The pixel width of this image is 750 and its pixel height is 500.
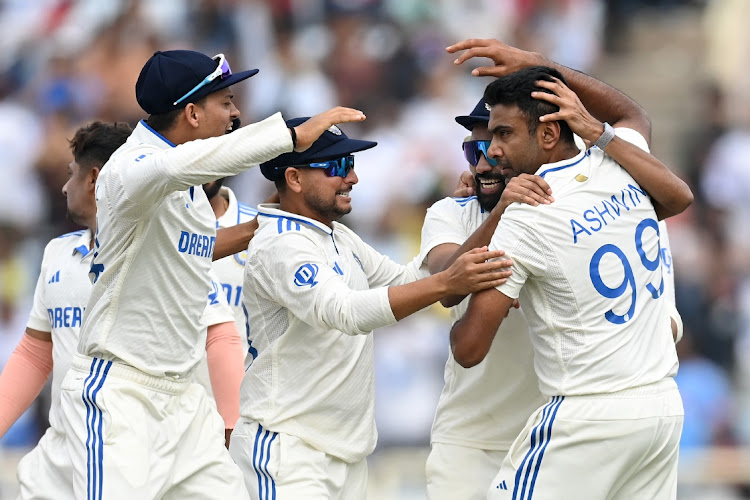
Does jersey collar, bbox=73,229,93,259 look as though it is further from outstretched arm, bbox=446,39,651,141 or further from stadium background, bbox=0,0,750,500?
stadium background, bbox=0,0,750,500

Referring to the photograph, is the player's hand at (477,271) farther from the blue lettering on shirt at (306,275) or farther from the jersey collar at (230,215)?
the jersey collar at (230,215)

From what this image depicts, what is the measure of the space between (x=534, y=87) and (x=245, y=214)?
2.43 m

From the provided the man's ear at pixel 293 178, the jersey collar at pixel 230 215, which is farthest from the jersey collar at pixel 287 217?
the jersey collar at pixel 230 215

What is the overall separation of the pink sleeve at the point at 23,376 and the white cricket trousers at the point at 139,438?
832 millimetres

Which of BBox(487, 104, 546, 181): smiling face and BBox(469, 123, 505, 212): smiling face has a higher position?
BBox(487, 104, 546, 181): smiling face

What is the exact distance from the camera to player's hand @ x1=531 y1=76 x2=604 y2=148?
488cm

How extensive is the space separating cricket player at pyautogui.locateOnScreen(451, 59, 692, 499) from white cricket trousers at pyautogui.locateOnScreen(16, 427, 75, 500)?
1.67 metres

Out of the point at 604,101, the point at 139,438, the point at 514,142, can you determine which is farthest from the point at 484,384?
the point at 139,438

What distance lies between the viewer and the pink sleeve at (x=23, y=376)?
5.90 meters

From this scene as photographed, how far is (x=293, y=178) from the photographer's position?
5.52 metres

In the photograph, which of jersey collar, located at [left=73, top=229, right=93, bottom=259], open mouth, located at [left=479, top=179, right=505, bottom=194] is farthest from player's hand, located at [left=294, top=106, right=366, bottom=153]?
jersey collar, located at [left=73, top=229, right=93, bottom=259]

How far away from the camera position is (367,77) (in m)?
12.3

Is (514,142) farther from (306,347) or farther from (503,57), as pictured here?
(306,347)

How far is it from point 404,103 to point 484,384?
675cm
